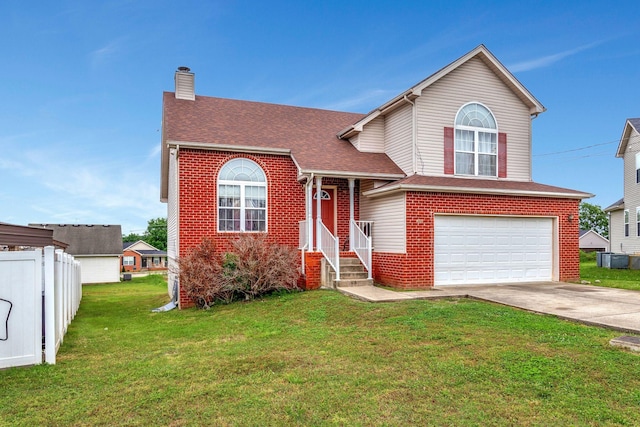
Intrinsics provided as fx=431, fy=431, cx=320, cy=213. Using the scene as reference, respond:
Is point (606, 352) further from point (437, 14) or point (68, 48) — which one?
point (68, 48)

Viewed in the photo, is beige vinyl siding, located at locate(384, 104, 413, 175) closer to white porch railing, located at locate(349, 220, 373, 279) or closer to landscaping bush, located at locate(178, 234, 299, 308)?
white porch railing, located at locate(349, 220, 373, 279)

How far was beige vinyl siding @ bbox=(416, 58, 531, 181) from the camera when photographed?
13727mm

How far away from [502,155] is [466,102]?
2.20 metres

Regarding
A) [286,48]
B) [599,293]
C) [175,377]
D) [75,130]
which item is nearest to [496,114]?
[599,293]

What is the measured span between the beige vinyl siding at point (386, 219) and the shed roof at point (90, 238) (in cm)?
2530

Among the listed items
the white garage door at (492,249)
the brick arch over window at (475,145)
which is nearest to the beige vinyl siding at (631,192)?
the white garage door at (492,249)

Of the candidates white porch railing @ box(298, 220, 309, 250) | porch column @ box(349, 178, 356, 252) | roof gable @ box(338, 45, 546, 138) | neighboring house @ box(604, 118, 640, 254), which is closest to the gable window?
neighboring house @ box(604, 118, 640, 254)

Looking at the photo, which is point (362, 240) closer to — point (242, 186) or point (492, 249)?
point (492, 249)

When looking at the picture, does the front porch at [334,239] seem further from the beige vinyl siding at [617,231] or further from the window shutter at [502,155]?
the beige vinyl siding at [617,231]

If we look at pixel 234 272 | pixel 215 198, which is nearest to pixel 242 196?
pixel 215 198

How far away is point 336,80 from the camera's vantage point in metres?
23.2

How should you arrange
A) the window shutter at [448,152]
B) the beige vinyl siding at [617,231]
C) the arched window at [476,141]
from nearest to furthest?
the window shutter at [448,152]
the arched window at [476,141]
the beige vinyl siding at [617,231]

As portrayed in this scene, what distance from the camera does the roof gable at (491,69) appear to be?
13.5m

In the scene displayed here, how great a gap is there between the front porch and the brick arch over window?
3372 millimetres
